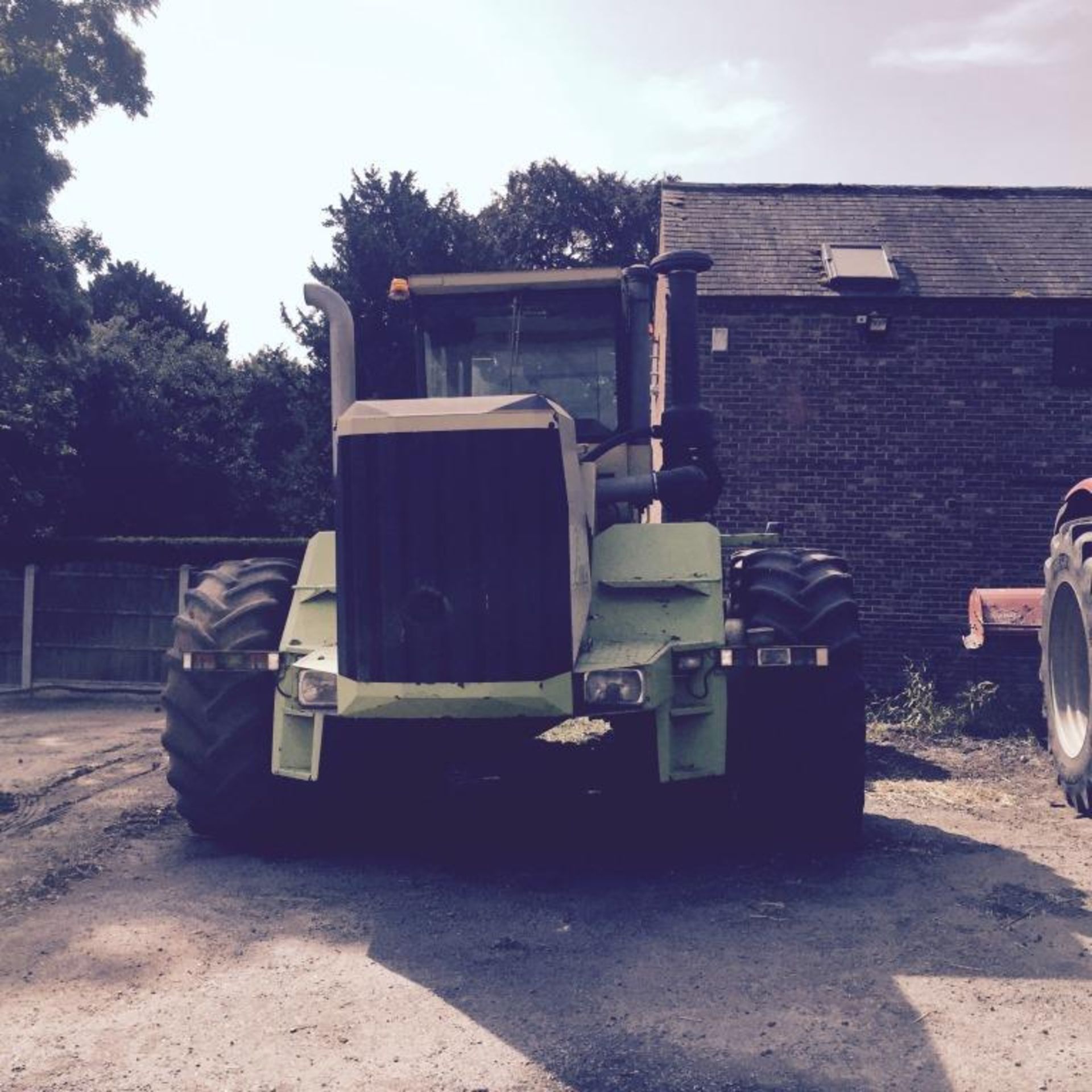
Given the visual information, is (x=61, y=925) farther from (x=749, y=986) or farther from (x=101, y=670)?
(x=101, y=670)

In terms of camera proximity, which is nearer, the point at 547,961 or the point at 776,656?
the point at 547,961

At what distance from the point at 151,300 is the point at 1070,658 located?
31.7 m

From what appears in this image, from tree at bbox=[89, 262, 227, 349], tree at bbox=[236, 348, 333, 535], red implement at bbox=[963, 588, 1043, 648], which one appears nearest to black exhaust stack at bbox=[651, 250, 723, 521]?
red implement at bbox=[963, 588, 1043, 648]

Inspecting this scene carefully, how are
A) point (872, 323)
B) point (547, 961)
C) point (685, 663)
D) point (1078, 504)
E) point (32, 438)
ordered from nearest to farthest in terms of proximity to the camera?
point (547, 961) → point (685, 663) → point (1078, 504) → point (872, 323) → point (32, 438)

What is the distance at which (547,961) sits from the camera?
4.24 m

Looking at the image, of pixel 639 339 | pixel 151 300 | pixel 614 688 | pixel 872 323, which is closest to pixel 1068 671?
pixel 639 339

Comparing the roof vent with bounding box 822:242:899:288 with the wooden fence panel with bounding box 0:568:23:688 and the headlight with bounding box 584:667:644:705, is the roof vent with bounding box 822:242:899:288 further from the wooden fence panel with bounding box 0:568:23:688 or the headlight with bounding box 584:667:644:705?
the wooden fence panel with bounding box 0:568:23:688

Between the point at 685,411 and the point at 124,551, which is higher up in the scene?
the point at 685,411

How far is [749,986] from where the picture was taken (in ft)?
13.0

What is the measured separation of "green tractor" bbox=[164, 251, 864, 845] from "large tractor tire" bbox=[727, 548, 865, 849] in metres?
0.01

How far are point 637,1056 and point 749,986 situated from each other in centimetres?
68

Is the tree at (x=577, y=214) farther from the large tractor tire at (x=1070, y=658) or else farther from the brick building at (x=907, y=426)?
the large tractor tire at (x=1070, y=658)

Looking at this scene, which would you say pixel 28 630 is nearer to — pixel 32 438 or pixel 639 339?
pixel 32 438

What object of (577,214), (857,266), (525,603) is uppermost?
(577,214)
